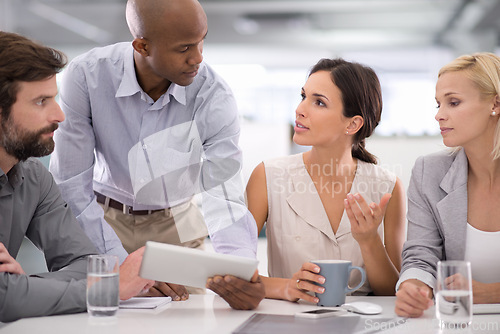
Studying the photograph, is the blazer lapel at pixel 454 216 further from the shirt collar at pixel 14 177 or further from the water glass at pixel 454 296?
the shirt collar at pixel 14 177

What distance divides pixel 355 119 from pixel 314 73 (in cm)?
22

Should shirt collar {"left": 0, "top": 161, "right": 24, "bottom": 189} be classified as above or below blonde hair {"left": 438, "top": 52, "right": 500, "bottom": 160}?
below

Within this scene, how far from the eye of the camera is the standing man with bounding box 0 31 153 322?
1.29m

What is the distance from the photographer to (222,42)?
9445 mm

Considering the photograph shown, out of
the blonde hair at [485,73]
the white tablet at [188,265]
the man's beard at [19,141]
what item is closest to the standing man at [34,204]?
the man's beard at [19,141]

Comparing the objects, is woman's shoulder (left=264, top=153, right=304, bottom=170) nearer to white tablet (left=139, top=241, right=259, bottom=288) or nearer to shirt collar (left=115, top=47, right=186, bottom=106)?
shirt collar (left=115, top=47, right=186, bottom=106)

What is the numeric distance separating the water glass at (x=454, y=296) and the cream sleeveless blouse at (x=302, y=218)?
74 cm

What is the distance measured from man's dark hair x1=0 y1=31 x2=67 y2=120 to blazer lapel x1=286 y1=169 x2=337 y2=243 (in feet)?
3.00

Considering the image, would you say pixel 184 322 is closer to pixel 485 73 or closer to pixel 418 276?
pixel 418 276

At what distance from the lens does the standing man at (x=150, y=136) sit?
1692 millimetres

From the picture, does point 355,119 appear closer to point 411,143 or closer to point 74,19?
point 411,143

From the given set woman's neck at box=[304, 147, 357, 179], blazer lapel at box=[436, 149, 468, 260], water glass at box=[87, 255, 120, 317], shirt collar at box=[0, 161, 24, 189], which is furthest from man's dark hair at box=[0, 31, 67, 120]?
blazer lapel at box=[436, 149, 468, 260]

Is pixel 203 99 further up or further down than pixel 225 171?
further up

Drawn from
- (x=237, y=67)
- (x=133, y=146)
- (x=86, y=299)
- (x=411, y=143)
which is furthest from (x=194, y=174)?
(x=237, y=67)
